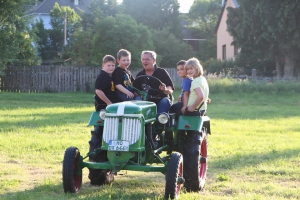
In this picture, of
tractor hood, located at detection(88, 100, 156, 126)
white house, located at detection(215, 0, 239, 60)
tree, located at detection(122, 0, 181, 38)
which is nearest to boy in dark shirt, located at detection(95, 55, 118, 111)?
tractor hood, located at detection(88, 100, 156, 126)

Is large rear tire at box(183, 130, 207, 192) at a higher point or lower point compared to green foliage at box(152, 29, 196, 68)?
lower

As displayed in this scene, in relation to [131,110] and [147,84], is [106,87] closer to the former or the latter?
[147,84]

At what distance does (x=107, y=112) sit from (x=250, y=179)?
2.80 metres

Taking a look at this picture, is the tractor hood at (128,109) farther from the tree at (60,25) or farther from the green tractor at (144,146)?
the tree at (60,25)

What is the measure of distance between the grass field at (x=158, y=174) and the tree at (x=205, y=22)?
1876 inches

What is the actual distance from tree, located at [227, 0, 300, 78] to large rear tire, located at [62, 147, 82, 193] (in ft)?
108

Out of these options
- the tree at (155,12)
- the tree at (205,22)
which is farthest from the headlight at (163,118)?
the tree at (205,22)

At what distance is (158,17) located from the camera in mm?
66125

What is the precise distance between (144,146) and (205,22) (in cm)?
7182

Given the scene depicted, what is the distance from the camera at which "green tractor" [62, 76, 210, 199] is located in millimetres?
7051

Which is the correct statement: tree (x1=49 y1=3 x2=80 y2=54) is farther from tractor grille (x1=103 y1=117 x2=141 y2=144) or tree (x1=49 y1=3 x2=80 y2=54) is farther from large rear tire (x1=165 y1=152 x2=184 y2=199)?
large rear tire (x1=165 y1=152 x2=184 y2=199)

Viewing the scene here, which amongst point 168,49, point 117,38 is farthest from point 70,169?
point 168,49

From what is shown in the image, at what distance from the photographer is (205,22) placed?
3061 inches

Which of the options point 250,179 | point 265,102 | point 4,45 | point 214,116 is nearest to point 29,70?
point 4,45
